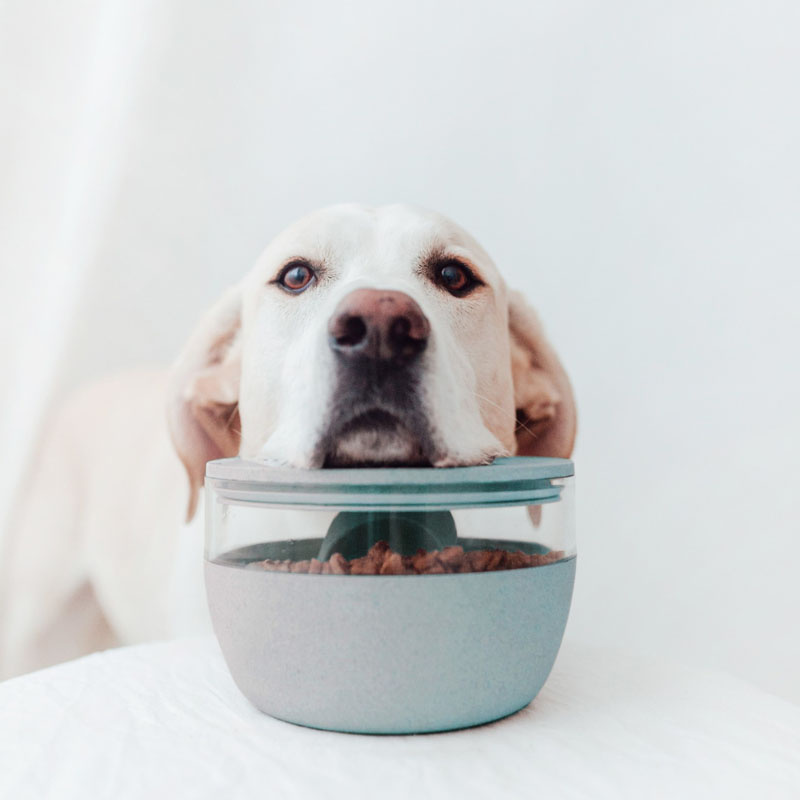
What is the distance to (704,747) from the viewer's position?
2.29 ft

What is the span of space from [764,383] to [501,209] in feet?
2.17

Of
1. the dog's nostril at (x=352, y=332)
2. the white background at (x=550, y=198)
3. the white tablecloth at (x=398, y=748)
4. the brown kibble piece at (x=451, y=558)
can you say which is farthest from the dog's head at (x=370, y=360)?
the white background at (x=550, y=198)

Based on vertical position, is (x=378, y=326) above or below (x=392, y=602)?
above

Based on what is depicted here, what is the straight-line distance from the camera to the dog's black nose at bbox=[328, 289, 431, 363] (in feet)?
2.53

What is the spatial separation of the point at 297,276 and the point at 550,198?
804 millimetres

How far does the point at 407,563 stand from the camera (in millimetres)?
708

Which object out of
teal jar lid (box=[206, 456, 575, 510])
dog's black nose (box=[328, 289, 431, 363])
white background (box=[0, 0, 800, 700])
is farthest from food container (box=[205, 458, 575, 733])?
white background (box=[0, 0, 800, 700])

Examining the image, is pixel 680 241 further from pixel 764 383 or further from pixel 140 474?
pixel 140 474

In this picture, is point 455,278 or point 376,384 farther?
point 455,278

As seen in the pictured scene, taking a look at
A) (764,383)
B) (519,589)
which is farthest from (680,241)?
(519,589)

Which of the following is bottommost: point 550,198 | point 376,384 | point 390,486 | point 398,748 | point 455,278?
point 398,748

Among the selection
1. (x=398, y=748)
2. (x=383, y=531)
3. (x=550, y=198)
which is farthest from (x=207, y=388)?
(x=550, y=198)

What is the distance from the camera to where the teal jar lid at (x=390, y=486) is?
70 cm

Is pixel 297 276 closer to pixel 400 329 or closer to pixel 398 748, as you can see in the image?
pixel 400 329
